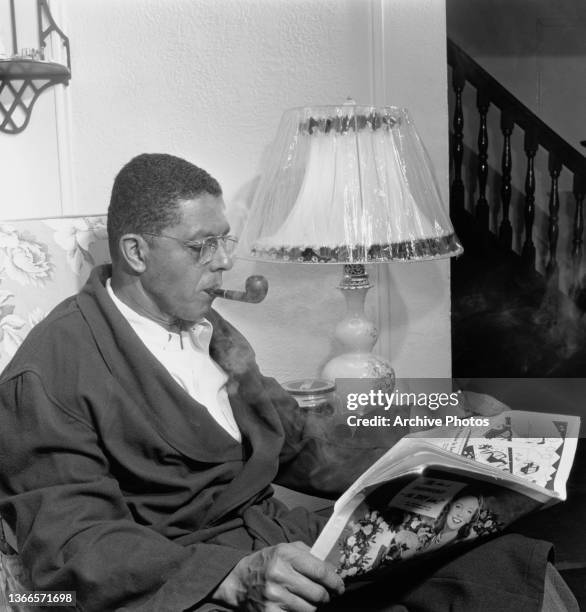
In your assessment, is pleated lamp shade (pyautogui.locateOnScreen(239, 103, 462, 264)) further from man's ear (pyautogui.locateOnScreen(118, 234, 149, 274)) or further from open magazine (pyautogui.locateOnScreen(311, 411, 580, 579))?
open magazine (pyautogui.locateOnScreen(311, 411, 580, 579))

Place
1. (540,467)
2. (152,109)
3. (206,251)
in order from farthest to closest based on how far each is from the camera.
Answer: (152,109) < (206,251) < (540,467)

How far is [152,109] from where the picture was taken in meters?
1.53

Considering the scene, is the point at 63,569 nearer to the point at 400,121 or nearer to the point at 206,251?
the point at 206,251

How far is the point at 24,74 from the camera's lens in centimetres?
133

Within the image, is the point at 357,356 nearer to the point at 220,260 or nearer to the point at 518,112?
the point at 220,260

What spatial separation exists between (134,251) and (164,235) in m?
0.05

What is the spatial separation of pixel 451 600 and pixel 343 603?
137mm

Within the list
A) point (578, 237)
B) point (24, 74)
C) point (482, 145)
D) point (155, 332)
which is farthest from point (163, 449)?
point (578, 237)

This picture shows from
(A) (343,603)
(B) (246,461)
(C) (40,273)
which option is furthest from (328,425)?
(C) (40,273)

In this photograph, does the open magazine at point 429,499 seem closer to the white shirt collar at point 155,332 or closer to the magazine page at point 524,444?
the magazine page at point 524,444

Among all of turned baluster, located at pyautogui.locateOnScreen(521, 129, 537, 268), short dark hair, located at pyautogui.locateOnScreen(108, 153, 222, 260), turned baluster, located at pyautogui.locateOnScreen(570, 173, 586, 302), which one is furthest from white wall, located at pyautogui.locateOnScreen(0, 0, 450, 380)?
turned baluster, located at pyautogui.locateOnScreen(570, 173, 586, 302)

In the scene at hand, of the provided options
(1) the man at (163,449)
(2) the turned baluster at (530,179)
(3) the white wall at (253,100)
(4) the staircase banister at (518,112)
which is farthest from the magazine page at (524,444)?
(4) the staircase banister at (518,112)

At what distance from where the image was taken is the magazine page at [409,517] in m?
0.88

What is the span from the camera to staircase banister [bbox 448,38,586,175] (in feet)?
7.97
